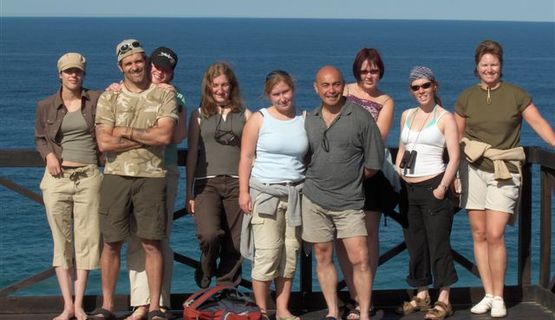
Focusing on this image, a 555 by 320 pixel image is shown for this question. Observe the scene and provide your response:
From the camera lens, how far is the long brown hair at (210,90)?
20.8 feet

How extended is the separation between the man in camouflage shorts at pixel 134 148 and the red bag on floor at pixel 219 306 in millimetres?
367

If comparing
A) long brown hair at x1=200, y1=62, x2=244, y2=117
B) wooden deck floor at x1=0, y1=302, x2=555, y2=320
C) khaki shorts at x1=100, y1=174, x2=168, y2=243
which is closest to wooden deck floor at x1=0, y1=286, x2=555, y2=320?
wooden deck floor at x1=0, y1=302, x2=555, y2=320

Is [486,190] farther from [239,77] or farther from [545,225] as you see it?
[239,77]

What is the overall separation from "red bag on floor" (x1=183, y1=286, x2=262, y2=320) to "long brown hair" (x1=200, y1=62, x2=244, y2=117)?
1054 millimetres

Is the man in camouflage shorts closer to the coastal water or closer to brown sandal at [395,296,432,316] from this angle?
the coastal water

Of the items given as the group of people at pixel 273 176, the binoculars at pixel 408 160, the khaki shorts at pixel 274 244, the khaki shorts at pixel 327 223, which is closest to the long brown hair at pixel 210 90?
the group of people at pixel 273 176

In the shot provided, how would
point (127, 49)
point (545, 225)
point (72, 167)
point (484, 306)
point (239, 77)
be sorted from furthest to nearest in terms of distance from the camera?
1. point (239, 77)
2. point (545, 225)
3. point (484, 306)
4. point (72, 167)
5. point (127, 49)

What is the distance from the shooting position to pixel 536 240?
79.3ft

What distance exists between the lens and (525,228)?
Result: 720 centimetres

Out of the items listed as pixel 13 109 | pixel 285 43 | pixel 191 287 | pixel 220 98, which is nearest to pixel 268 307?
pixel 220 98

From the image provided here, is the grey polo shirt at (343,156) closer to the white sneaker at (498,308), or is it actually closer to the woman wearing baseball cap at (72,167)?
the white sneaker at (498,308)

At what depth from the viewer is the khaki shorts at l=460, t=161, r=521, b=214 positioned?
662cm

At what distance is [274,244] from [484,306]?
4.82ft

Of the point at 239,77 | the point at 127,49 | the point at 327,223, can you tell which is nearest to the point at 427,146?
the point at 327,223
